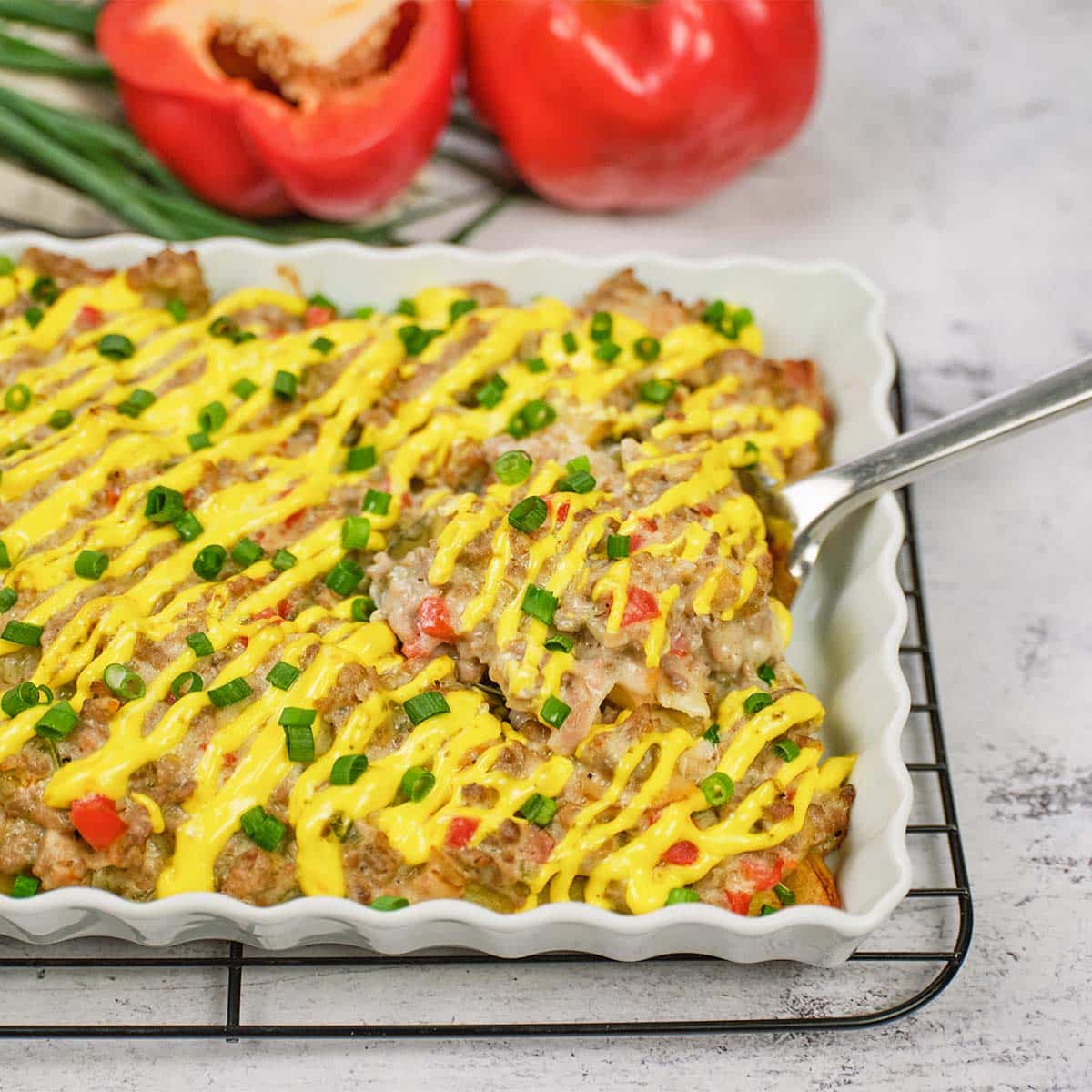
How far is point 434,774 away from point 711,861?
0.64 meters

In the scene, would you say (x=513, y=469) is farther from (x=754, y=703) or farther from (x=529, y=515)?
(x=754, y=703)

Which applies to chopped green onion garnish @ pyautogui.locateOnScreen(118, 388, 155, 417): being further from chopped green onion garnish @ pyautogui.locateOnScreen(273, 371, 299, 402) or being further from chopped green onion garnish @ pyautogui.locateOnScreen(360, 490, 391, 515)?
chopped green onion garnish @ pyautogui.locateOnScreen(360, 490, 391, 515)

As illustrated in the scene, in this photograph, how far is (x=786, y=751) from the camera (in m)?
2.94

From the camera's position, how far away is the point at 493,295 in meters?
3.81

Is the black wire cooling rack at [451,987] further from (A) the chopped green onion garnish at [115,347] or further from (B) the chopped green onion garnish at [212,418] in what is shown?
(A) the chopped green onion garnish at [115,347]

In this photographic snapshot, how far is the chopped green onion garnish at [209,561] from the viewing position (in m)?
3.07

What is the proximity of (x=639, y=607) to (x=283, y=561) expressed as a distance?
0.91 m

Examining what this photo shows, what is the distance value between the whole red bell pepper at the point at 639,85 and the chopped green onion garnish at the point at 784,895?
279 cm

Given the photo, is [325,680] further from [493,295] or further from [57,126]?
[57,126]

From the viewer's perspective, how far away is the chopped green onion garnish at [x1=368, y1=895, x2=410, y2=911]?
8.78 feet

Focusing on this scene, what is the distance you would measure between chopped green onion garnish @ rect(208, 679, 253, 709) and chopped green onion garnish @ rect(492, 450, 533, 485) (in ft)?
2.75

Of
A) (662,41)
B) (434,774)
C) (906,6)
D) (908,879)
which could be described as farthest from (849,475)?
(906,6)

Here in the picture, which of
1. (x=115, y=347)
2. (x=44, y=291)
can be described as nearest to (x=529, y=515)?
(x=115, y=347)

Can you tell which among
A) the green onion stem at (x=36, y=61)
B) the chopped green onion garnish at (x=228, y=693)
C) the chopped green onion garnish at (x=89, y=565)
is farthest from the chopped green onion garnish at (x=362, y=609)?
the green onion stem at (x=36, y=61)
